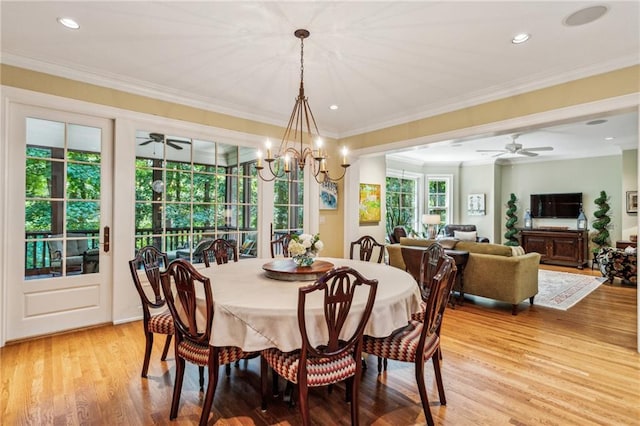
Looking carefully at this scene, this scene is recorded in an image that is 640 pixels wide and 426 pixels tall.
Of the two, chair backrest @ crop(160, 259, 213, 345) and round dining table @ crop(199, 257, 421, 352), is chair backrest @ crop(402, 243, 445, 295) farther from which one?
chair backrest @ crop(160, 259, 213, 345)

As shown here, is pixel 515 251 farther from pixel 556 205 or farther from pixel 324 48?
pixel 556 205

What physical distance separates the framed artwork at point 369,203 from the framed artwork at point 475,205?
375cm

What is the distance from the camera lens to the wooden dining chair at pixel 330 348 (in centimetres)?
173

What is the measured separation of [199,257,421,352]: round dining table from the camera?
1.81 meters

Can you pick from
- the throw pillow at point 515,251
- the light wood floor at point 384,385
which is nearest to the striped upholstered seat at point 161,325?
the light wood floor at point 384,385

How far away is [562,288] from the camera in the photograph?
5.50m

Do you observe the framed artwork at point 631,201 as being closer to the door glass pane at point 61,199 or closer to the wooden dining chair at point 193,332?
the wooden dining chair at point 193,332

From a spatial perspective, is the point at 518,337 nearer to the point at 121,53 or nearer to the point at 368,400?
the point at 368,400

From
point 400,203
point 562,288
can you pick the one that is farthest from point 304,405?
point 400,203

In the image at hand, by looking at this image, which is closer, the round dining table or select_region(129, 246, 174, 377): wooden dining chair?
the round dining table

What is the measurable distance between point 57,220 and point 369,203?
5013mm

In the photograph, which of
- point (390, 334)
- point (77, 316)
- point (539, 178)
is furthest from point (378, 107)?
point (539, 178)

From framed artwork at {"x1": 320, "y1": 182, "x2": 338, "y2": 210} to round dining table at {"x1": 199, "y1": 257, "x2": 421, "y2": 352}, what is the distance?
3249mm

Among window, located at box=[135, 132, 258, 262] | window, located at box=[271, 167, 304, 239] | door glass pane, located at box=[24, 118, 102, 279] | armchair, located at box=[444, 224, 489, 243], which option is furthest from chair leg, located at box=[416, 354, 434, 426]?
armchair, located at box=[444, 224, 489, 243]
